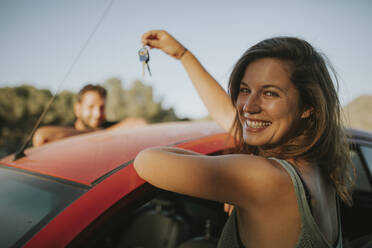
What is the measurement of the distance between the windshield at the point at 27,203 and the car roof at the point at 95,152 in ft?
0.17

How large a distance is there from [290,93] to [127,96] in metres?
37.7

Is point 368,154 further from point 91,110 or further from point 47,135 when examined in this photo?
point 91,110

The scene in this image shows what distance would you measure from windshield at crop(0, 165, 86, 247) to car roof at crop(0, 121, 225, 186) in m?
0.05

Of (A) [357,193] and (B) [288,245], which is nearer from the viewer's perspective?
(B) [288,245]

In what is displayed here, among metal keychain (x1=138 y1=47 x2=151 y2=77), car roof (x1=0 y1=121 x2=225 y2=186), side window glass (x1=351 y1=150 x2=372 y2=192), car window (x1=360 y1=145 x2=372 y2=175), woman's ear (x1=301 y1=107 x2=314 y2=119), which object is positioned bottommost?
side window glass (x1=351 y1=150 x2=372 y2=192)

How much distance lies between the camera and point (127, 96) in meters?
37.1

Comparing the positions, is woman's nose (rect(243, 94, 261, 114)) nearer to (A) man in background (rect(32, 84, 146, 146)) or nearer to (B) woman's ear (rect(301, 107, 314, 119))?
(B) woman's ear (rect(301, 107, 314, 119))

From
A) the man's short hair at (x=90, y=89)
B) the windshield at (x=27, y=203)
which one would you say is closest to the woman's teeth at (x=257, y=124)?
the windshield at (x=27, y=203)

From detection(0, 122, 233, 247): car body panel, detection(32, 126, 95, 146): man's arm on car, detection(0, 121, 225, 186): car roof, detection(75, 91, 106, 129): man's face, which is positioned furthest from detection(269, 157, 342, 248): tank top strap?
detection(75, 91, 106, 129): man's face

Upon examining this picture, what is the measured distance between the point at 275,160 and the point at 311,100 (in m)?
0.35

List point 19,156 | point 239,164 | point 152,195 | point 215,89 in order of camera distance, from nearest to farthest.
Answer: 1. point 239,164
2. point 152,195
3. point 19,156
4. point 215,89

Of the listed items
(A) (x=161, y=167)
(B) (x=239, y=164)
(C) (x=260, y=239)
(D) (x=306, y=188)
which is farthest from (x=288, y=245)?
(A) (x=161, y=167)

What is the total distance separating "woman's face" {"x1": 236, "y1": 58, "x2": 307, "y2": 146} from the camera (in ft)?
3.09

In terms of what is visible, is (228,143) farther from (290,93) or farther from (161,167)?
(161,167)
